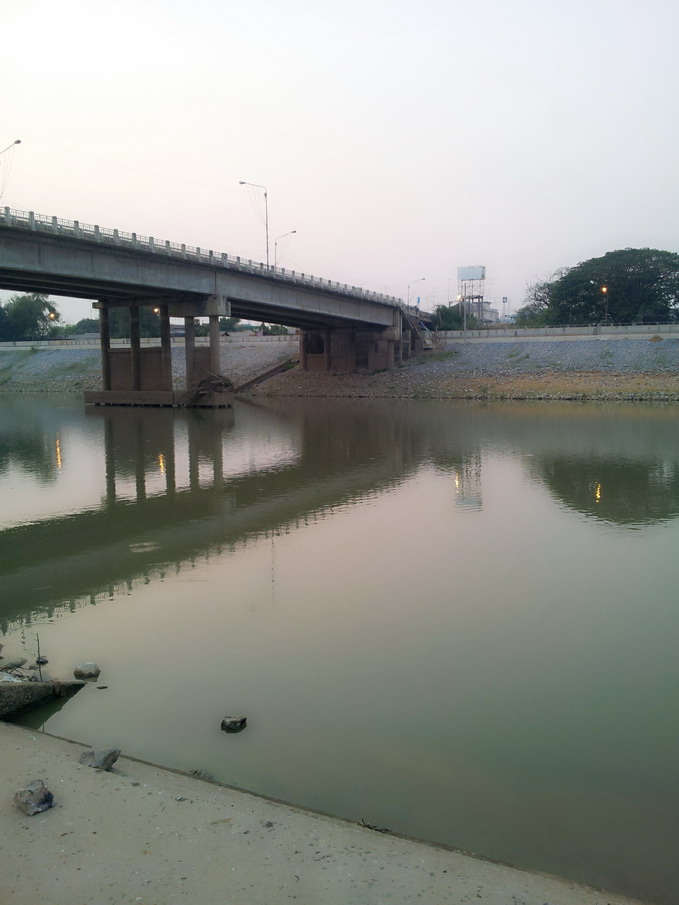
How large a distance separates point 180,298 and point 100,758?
5752cm

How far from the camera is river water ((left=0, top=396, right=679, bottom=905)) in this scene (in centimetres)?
662

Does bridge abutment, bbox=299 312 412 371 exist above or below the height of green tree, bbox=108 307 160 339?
below

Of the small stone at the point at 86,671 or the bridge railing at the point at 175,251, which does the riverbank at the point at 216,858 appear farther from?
the bridge railing at the point at 175,251

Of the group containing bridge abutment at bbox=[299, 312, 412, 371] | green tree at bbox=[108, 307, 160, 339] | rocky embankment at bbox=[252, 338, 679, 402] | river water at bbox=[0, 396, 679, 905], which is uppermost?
green tree at bbox=[108, 307, 160, 339]

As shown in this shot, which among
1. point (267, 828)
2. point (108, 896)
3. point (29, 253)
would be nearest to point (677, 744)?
point (267, 828)

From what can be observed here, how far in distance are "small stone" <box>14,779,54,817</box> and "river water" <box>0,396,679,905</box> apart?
4.98 feet

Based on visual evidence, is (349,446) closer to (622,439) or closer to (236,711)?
(622,439)

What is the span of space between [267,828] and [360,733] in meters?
2.31

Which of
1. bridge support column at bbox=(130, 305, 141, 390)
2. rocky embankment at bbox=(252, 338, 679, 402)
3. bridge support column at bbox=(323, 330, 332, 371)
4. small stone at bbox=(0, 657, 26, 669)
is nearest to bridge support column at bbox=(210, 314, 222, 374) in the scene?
bridge support column at bbox=(130, 305, 141, 390)

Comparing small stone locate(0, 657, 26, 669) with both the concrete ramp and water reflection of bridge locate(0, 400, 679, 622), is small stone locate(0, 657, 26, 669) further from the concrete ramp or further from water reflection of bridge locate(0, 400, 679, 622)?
water reflection of bridge locate(0, 400, 679, 622)

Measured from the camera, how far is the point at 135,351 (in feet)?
215

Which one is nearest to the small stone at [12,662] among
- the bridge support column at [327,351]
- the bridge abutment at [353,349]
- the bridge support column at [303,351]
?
the bridge abutment at [353,349]

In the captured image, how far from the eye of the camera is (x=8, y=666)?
9.09m

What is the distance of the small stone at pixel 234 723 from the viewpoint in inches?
305
